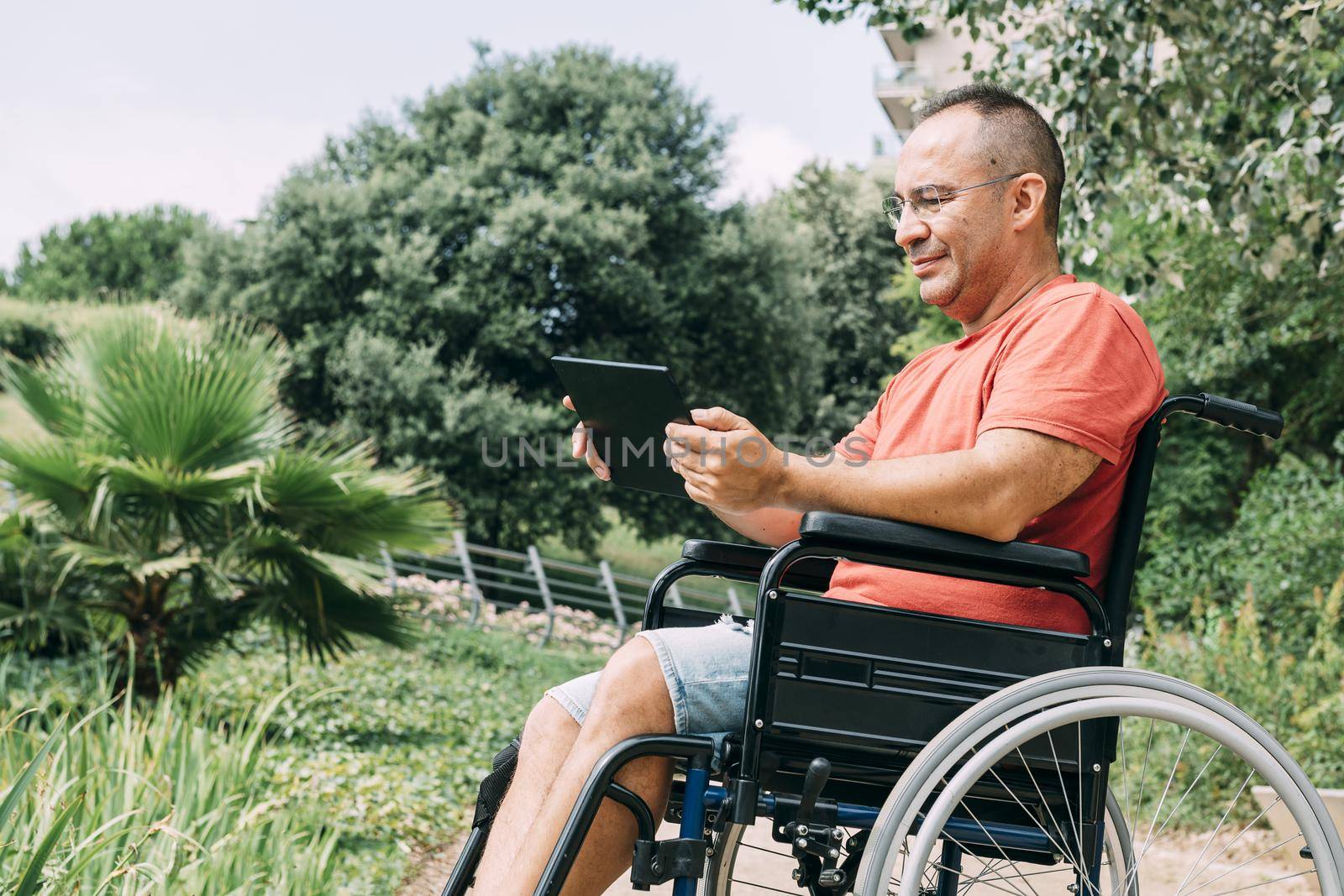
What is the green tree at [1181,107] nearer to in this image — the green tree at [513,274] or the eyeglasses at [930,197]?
the eyeglasses at [930,197]

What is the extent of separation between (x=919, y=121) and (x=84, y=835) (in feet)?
7.46

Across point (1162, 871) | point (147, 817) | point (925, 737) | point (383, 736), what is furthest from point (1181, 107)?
point (147, 817)

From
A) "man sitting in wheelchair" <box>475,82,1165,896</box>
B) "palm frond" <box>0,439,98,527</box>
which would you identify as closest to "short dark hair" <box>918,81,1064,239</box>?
"man sitting in wheelchair" <box>475,82,1165,896</box>

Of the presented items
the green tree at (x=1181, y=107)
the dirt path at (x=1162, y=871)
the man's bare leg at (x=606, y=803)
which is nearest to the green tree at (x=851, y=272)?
the green tree at (x=1181, y=107)

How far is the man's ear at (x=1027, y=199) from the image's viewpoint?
1885 mm

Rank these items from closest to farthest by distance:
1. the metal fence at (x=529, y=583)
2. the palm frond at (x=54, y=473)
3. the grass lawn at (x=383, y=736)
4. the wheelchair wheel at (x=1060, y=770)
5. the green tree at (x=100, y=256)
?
the wheelchair wheel at (x=1060, y=770) → the grass lawn at (x=383, y=736) → the palm frond at (x=54, y=473) → the metal fence at (x=529, y=583) → the green tree at (x=100, y=256)

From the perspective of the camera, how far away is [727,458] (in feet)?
5.12

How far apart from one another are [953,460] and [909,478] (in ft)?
0.21

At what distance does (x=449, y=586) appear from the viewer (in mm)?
12242

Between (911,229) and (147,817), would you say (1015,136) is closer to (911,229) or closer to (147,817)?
(911,229)

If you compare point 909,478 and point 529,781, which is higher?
point 909,478

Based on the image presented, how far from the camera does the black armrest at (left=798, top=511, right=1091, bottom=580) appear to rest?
151cm

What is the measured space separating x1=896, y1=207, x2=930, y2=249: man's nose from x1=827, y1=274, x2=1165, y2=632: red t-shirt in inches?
7.3

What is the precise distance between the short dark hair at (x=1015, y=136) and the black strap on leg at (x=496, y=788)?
120 cm
